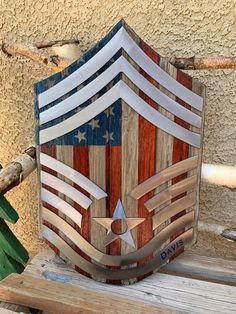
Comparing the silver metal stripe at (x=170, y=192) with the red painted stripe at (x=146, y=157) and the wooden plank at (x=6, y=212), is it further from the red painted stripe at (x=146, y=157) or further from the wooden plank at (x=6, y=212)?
the wooden plank at (x=6, y=212)

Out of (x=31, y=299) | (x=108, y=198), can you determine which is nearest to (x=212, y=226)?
(x=108, y=198)

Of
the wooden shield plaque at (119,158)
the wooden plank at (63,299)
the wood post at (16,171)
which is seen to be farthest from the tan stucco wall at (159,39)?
the wooden plank at (63,299)

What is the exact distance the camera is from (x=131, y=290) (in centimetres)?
89

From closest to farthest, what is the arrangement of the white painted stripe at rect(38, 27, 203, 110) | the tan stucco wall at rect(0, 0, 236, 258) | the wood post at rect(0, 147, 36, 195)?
the white painted stripe at rect(38, 27, 203, 110) < the wood post at rect(0, 147, 36, 195) < the tan stucco wall at rect(0, 0, 236, 258)

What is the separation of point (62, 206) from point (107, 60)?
34 centimetres

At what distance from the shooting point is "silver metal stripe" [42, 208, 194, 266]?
2.96 feet

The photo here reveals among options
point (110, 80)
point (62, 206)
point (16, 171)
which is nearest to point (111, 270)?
point (62, 206)

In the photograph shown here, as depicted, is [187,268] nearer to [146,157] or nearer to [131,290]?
[131,290]

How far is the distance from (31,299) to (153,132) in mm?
433

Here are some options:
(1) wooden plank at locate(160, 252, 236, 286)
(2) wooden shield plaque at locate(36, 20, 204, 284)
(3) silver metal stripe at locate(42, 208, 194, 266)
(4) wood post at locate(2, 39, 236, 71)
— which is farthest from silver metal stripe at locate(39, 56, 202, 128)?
(1) wooden plank at locate(160, 252, 236, 286)

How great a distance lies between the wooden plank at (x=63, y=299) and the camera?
80cm

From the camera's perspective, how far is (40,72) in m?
1.27

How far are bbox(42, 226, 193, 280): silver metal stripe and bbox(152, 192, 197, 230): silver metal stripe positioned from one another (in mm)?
65

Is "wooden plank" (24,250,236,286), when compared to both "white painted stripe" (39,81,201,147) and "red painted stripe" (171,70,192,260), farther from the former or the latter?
"white painted stripe" (39,81,201,147)
